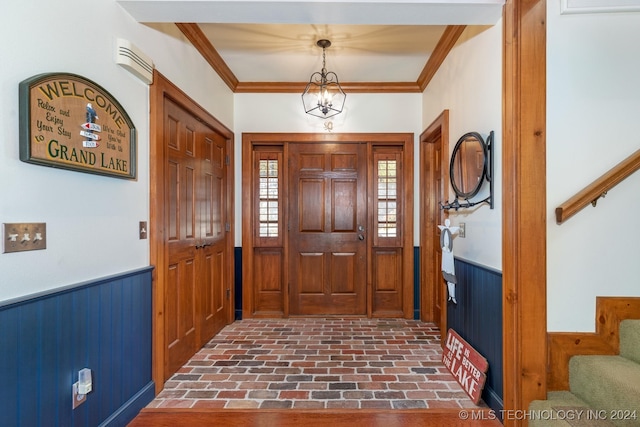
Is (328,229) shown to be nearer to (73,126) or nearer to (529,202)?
(529,202)

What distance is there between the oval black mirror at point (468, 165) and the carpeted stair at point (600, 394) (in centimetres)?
109

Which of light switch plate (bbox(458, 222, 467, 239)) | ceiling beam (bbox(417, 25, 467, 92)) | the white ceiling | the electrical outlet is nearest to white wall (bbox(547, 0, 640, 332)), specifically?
the white ceiling

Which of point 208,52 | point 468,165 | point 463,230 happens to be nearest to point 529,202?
point 468,165

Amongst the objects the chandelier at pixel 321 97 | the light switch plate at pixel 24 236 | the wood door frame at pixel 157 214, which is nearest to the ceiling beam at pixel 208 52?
the wood door frame at pixel 157 214

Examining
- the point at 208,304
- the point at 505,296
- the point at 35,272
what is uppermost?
the point at 35,272

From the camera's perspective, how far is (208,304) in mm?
3029

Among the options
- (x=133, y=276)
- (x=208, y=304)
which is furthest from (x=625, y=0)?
(x=208, y=304)

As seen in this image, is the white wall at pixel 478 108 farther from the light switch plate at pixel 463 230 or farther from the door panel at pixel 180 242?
the door panel at pixel 180 242

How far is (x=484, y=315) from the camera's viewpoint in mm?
2086

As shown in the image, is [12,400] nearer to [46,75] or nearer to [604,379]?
[46,75]

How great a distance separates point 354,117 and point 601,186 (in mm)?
2483

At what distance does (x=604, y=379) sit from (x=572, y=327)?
0.27 meters

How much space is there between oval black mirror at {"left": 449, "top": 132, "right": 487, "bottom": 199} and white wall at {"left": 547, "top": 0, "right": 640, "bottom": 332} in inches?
15.3

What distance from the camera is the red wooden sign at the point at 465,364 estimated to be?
202 cm
